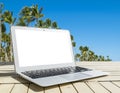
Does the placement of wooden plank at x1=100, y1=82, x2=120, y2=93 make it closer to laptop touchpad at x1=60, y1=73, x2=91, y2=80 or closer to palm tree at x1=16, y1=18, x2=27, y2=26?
laptop touchpad at x1=60, y1=73, x2=91, y2=80

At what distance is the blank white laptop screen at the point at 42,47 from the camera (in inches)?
61.3

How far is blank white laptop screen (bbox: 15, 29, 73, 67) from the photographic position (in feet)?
5.11

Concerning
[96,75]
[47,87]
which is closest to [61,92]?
[47,87]

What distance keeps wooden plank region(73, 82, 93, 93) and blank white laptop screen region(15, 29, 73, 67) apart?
0.40 meters

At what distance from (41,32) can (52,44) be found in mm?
129

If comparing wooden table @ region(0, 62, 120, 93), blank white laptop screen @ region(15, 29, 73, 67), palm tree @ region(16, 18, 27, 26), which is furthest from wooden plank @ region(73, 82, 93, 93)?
palm tree @ region(16, 18, 27, 26)

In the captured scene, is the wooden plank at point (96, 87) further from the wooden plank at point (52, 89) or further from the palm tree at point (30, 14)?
the palm tree at point (30, 14)

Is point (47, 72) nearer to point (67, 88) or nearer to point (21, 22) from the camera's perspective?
point (67, 88)

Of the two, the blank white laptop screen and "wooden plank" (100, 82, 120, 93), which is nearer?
"wooden plank" (100, 82, 120, 93)

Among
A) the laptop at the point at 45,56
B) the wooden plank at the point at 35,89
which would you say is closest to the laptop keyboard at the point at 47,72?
the laptop at the point at 45,56

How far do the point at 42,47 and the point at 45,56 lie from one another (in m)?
0.07

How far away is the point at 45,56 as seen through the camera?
166 cm

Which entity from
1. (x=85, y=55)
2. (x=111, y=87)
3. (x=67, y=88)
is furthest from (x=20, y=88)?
(x=85, y=55)

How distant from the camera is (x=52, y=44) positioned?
5.73 ft
